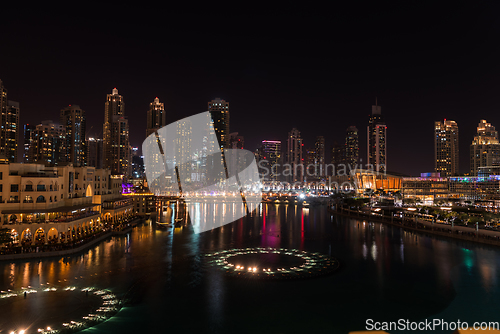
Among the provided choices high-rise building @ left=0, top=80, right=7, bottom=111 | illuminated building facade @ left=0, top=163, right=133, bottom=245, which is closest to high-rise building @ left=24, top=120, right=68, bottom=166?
high-rise building @ left=0, top=80, right=7, bottom=111

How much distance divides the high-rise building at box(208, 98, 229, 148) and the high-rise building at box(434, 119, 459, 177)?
278 ft

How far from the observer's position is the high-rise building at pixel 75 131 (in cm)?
11800

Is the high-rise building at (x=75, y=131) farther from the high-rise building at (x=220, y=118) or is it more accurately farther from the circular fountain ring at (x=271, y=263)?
the circular fountain ring at (x=271, y=263)

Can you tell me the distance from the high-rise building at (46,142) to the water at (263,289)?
305 feet

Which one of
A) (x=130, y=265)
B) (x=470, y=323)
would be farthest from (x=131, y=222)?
(x=470, y=323)

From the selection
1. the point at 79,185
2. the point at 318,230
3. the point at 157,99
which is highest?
the point at 157,99

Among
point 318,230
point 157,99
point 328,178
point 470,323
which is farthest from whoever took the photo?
point 157,99

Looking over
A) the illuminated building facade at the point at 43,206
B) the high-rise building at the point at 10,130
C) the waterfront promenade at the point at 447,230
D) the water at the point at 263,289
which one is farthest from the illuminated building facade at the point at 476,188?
the high-rise building at the point at 10,130

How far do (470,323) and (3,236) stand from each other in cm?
2720

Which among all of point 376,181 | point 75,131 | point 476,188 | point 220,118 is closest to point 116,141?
point 75,131

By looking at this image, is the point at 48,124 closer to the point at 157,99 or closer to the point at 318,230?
the point at 157,99

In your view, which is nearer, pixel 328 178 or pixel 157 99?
pixel 328 178

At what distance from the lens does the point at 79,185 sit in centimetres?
3456

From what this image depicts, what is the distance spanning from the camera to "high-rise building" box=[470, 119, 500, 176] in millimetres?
110044
